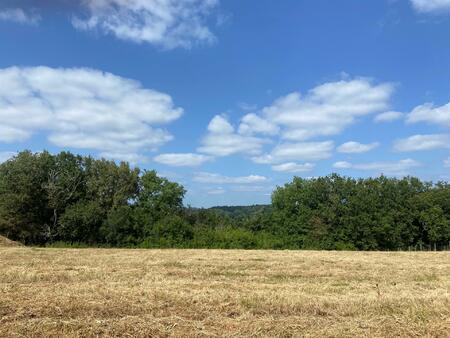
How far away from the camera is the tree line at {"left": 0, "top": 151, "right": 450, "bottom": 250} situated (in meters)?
54.0

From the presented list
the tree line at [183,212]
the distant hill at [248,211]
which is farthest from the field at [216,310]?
the distant hill at [248,211]

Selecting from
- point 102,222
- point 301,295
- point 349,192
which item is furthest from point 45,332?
point 349,192

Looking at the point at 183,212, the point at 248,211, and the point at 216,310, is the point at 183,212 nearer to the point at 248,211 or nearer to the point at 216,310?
the point at 248,211

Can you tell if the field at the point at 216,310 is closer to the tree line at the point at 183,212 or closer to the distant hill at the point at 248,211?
the tree line at the point at 183,212

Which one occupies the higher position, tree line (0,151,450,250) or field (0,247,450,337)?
tree line (0,151,450,250)

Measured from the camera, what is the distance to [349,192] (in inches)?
2633

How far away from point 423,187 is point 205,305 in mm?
76318

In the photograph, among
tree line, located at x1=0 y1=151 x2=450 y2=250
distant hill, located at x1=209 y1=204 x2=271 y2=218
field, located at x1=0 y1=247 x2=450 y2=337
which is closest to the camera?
field, located at x1=0 y1=247 x2=450 y2=337

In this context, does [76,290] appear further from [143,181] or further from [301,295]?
[143,181]

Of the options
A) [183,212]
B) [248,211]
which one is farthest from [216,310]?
[248,211]

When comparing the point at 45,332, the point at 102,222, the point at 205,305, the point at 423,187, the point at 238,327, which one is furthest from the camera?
the point at 423,187

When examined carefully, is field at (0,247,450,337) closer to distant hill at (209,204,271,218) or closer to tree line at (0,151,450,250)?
tree line at (0,151,450,250)

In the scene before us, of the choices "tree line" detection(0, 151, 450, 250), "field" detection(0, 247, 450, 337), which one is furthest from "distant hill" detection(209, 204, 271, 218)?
"field" detection(0, 247, 450, 337)

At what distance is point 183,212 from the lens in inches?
2936
